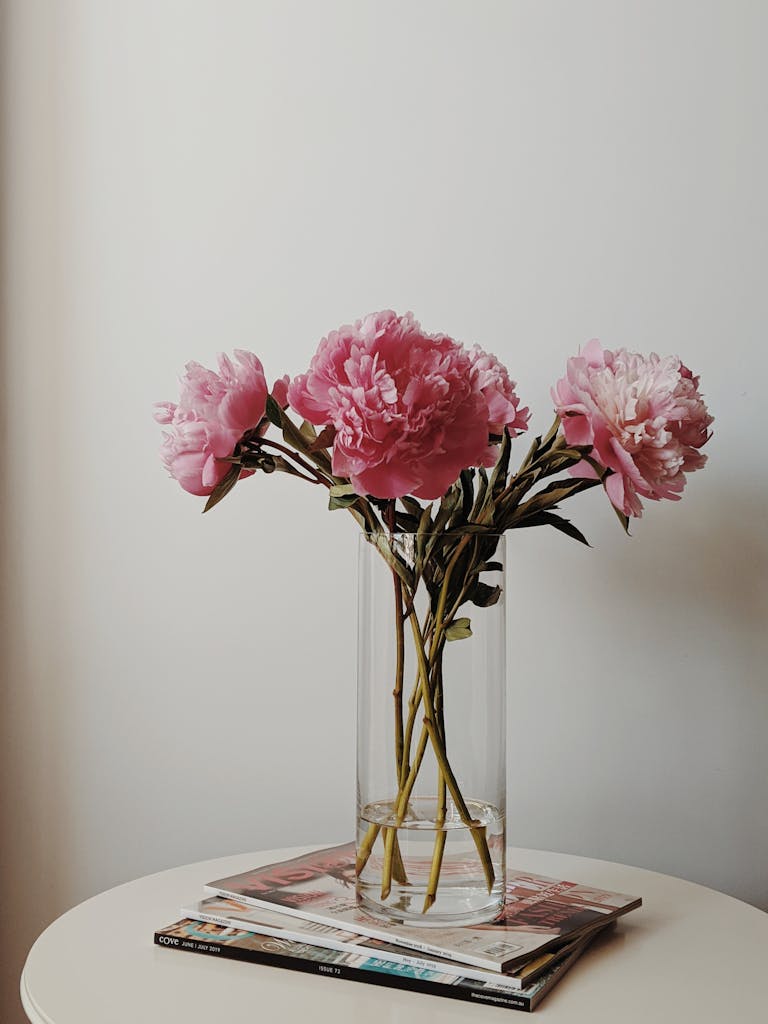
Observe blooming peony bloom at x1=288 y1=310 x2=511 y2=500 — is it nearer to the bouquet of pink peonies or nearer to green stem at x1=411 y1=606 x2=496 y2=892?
the bouquet of pink peonies

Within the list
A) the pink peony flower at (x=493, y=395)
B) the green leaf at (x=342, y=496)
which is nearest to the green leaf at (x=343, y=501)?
the green leaf at (x=342, y=496)

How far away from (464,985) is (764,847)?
1.61 feet

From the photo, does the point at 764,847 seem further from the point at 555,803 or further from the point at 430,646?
the point at 430,646

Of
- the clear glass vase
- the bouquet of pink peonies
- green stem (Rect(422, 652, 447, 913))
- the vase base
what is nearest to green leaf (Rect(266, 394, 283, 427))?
the bouquet of pink peonies

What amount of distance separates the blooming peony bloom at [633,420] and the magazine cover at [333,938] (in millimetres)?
339

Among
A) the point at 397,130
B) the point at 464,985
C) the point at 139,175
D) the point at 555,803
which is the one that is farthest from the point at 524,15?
the point at 464,985

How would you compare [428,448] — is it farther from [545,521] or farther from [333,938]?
[333,938]

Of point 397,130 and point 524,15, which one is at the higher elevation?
point 524,15

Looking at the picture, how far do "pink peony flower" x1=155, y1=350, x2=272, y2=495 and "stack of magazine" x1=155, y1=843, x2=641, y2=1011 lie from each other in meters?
0.34

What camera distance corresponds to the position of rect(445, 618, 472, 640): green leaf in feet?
2.85

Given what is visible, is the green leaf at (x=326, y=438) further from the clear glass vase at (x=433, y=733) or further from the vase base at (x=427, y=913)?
the vase base at (x=427, y=913)

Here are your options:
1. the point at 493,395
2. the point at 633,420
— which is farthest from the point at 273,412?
the point at 633,420

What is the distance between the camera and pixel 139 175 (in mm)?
1333

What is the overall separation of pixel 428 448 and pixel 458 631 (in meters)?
→ 0.16
